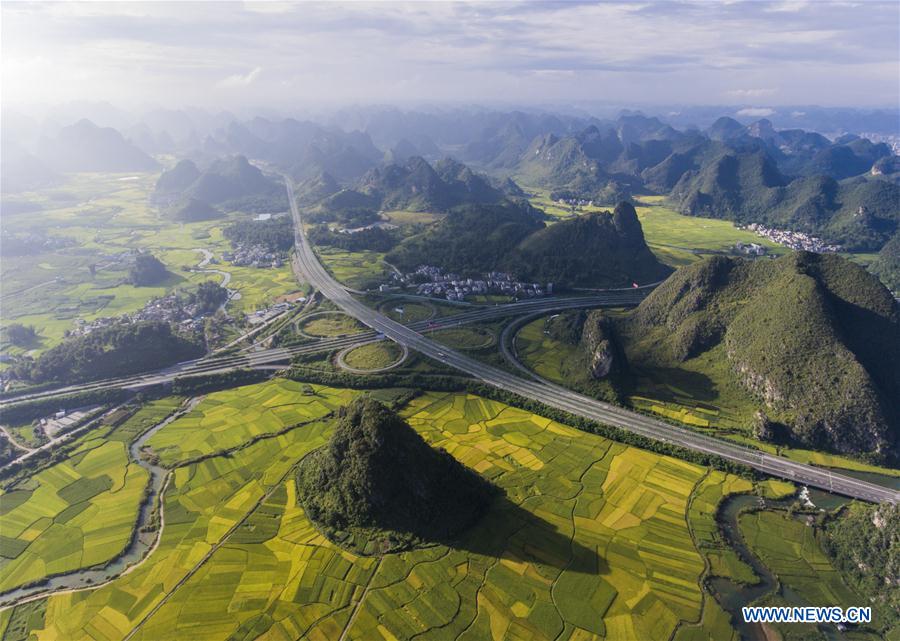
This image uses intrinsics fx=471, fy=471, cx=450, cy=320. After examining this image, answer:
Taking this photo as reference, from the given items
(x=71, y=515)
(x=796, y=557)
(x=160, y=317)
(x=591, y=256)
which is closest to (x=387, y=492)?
(x=71, y=515)

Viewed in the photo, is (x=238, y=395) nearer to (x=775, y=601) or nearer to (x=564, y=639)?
(x=564, y=639)

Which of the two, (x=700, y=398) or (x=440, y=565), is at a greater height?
(x=700, y=398)

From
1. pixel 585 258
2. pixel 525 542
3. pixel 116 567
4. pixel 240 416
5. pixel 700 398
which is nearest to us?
pixel 116 567

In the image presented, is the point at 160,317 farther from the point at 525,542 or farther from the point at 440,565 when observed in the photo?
the point at 525,542

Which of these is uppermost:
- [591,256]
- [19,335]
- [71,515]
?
[591,256]

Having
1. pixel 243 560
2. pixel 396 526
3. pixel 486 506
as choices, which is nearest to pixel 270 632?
pixel 243 560

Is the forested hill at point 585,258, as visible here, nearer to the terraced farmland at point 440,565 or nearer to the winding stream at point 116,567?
the terraced farmland at point 440,565

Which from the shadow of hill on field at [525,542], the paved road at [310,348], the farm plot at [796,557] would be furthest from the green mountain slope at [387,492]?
the paved road at [310,348]
